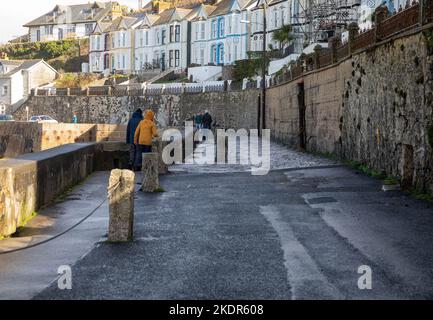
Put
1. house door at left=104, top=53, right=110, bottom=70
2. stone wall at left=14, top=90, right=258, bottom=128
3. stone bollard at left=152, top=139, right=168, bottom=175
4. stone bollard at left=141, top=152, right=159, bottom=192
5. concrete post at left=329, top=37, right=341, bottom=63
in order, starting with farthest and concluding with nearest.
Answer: house door at left=104, top=53, right=110, bottom=70
stone wall at left=14, top=90, right=258, bottom=128
concrete post at left=329, top=37, right=341, bottom=63
stone bollard at left=152, top=139, right=168, bottom=175
stone bollard at left=141, top=152, right=159, bottom=192

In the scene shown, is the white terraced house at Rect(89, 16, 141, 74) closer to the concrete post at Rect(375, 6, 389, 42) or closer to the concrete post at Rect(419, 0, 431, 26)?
the concrete post at Rect(375, 6, 389, 42)

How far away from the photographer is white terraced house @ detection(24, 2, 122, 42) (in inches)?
4769

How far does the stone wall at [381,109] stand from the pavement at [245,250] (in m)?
0.95

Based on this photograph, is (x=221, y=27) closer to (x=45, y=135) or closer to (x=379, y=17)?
(x=45, y=135)

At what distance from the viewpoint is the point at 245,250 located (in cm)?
839

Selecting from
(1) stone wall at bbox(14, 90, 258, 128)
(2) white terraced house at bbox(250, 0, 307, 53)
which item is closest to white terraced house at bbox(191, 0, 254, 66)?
(2) white terraced house at bbox(250, 0, 307, 53)

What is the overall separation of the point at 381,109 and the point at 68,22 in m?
113

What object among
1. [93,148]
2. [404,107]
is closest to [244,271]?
[404,107]

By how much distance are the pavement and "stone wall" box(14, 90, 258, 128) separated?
3577 cm

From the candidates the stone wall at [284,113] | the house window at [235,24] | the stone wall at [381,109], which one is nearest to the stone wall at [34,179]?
the stone wall at [381,109]

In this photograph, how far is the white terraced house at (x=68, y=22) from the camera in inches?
4769

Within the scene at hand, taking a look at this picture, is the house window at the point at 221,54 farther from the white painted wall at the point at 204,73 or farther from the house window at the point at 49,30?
the house window at the point at 49,30

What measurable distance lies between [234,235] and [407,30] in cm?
646
